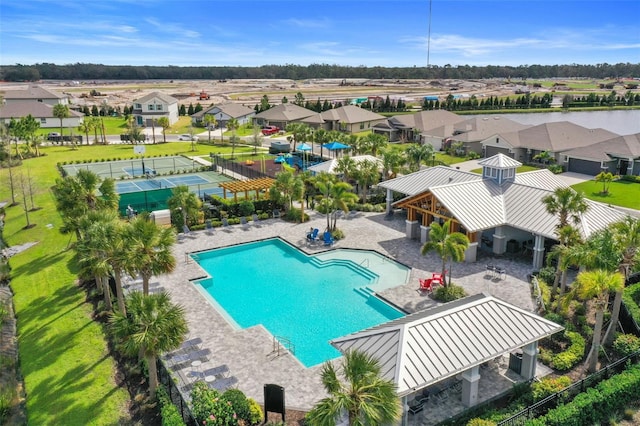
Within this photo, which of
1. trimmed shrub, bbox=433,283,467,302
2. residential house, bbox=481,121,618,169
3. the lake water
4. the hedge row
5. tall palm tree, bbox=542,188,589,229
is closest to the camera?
the hedge row

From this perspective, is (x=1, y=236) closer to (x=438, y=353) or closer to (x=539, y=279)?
(x=438, y=353)

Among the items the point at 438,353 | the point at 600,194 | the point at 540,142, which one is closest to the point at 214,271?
the point at 438,353

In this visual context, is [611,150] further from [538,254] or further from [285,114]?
[285,114]

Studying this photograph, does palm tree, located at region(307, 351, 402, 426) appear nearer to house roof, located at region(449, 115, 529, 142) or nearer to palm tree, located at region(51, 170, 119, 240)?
palm tree, located at region(51, 170, 119, 240)

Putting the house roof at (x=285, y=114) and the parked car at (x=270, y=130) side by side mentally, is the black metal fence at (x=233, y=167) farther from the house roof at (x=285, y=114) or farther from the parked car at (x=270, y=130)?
the house roof at (x=285, y=114)

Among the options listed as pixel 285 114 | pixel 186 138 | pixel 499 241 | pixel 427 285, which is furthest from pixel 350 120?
pixel 427 285

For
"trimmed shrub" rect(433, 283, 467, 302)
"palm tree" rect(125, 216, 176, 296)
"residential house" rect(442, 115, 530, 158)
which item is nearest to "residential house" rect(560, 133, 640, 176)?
"residential house" rect(442, 115, 530, 158)

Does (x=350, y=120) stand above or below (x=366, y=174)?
above
